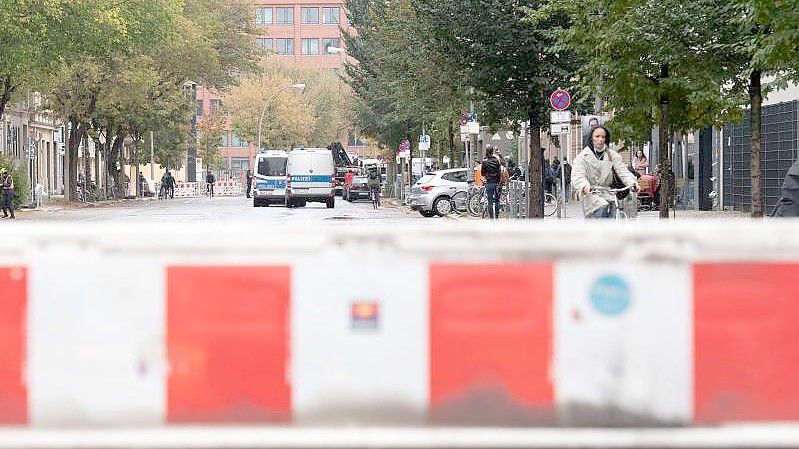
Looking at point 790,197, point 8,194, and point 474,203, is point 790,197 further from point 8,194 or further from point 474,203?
point 8,194

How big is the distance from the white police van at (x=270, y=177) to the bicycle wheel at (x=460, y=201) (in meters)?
16.9

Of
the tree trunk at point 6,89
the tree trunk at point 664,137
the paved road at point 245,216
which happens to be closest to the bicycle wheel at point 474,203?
the paved road at point 245,216

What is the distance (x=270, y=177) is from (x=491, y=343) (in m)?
55.6

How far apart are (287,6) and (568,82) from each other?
14257cm

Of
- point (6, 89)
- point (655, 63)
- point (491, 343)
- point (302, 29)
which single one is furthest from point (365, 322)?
point (302, 29)

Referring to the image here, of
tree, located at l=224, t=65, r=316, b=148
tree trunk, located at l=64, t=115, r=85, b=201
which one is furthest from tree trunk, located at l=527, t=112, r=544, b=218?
tree, located at l=224, t=65, r=316, b=148

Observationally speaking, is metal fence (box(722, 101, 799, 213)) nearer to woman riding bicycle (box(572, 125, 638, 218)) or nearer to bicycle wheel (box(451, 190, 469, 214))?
bicycle wheel (box(451, 190, 469, 214))

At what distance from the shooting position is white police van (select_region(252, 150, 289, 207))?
60.7m

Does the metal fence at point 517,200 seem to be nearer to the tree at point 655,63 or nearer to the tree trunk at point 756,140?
the tree at point 655,63

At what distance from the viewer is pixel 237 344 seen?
538 cm

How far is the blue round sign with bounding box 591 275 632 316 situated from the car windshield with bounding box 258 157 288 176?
55408 mm

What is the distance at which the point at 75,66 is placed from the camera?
63.0m

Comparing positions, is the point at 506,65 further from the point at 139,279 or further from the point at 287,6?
the point at 287,6

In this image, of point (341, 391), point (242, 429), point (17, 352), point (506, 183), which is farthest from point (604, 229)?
point (506, 183)
